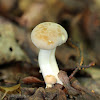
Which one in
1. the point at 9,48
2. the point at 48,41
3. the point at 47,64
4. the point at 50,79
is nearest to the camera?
the point at 48,41

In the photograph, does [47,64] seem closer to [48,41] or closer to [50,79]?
[50,79]

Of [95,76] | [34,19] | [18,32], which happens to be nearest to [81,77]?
[95,76]

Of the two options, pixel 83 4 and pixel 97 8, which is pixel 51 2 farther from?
pixel 97 8

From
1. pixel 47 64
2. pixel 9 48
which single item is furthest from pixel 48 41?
pixel 9 48

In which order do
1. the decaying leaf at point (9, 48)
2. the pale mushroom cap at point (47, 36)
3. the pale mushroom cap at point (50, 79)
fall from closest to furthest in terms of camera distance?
the pale mushroom cap at point (47, 36), the pale mushroom cap at point (50, 79), the decaying leaf at point (9, 48)

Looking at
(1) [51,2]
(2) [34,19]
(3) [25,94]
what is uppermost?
(1) [51,2]

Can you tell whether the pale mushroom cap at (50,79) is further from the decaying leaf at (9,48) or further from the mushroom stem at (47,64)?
the decaying leaf at (9,48)

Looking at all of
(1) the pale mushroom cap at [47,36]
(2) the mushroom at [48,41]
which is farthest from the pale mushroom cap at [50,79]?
(1) the pale mushroom cap at [47,36]

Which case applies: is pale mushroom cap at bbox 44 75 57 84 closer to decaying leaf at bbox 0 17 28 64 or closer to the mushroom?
the mushroom
